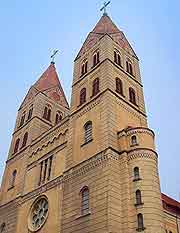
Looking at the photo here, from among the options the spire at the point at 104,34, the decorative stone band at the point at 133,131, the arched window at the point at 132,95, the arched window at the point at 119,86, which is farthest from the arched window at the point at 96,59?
the decorative stone band at the point at 133,131

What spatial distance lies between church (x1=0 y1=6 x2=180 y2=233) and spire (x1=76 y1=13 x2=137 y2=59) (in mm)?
149

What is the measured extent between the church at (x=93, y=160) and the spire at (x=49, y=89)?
106cm

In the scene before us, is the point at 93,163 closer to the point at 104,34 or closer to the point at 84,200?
the point at 84,200

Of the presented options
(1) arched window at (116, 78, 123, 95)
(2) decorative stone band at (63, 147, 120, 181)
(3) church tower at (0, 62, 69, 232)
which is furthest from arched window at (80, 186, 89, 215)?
(1) arched window at (116, 78, 123, 95)

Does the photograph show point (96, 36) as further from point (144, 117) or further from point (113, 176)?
point (113, 176)

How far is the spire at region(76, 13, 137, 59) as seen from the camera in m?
33.2

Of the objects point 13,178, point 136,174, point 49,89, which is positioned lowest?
point 136,174

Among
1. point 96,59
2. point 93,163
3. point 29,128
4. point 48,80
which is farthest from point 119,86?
point 48,80

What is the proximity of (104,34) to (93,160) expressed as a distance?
15.0 meters

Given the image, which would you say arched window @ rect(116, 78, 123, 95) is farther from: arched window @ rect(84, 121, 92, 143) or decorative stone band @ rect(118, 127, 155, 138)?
decorative stone band @ rect(118, 127, 155, 138)

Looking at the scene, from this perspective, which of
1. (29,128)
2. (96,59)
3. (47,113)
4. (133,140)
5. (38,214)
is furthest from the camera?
(47,113)

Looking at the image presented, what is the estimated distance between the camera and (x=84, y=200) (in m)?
21.5

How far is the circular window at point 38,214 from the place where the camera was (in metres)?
24.1

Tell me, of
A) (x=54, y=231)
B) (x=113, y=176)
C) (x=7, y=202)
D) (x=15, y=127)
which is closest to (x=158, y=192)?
(x=113, y=176)
